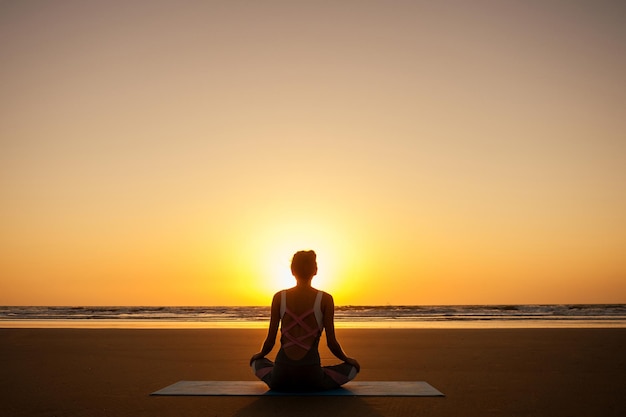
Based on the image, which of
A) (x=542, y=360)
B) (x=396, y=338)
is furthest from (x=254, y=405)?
(x=396, y=338)

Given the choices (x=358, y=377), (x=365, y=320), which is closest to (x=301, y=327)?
(x=358, y=377)


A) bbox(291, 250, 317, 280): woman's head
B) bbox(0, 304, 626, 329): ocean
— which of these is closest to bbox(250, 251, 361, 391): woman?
bbox(291, 250, 317, 280): woman's head

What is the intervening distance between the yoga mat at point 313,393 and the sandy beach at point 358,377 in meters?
0.25

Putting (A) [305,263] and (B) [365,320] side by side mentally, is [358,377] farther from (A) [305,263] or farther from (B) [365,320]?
(B) [365,320]

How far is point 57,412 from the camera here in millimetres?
6730

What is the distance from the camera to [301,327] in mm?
7387

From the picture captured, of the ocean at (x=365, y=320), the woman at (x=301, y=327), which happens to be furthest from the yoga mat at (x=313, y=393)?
the ocean at (x=365, y=320)

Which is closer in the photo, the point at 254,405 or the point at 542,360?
the point at 254,405

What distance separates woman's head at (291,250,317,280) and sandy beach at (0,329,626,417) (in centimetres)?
149

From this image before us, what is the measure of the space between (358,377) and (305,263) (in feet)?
10.1

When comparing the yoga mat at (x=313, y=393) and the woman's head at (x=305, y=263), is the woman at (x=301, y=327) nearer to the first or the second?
the woman's head at (x=305, y=263)

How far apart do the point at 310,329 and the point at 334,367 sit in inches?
38.1

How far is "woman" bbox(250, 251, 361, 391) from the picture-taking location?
7.33 metres

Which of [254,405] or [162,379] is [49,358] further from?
[254,405]
